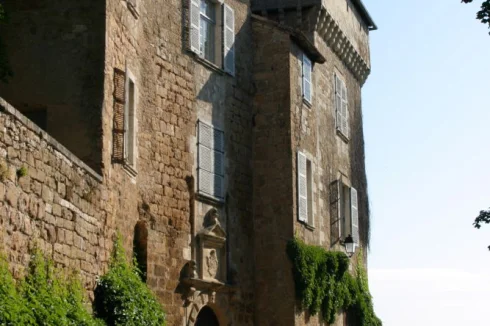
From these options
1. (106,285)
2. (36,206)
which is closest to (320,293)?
(106,285)

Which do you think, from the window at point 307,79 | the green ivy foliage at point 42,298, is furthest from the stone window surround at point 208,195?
the green ivy foliage at point 42,298

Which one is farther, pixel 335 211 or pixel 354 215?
pixel 354 215

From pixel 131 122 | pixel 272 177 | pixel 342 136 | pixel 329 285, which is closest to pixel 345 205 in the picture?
pixel 342 136

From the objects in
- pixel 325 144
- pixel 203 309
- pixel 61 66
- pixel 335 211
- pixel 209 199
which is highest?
pixel 325 144

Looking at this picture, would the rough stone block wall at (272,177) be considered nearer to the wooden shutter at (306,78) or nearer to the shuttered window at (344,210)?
the wooden shutter at (306,78)

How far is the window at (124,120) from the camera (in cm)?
1661

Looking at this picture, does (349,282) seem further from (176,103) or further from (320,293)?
(176,103)

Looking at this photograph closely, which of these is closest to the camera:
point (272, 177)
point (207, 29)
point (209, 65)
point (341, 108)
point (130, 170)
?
point (130, 170)

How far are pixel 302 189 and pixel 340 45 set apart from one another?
18.6ft

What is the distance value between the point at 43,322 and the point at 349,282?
47.4 feet

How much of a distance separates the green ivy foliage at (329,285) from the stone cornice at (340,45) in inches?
209

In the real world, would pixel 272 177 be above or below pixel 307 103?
below

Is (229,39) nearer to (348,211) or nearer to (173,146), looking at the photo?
Answer: (173,146)

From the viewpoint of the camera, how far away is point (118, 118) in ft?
54.9
